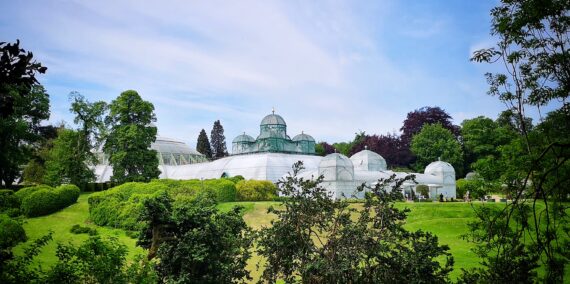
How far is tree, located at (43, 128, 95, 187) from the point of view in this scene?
30188 millimetres

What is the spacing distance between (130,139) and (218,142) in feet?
108

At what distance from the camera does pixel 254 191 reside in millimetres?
28422

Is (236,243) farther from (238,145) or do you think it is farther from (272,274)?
(238,145)

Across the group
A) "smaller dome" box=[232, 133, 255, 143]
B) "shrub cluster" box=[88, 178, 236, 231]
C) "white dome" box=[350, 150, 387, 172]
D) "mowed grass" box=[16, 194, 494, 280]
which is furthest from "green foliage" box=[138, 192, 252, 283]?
"smaller dome" box=[232, 133, 255, 143]

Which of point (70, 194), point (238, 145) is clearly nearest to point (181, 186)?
point (70, 194)

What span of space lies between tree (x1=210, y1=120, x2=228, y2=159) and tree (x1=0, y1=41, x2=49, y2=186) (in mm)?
26819

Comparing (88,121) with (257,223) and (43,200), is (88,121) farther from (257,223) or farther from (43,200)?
(257,223)

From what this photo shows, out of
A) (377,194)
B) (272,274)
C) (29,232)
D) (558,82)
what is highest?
(558,82)

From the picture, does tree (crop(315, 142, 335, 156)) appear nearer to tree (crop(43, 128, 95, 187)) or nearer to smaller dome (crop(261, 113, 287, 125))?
smaller dome (crop(261, 113, 287, 125))

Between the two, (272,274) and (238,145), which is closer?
(272,274)

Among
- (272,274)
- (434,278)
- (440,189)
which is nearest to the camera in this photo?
(434,278)

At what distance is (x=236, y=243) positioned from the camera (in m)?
5.44

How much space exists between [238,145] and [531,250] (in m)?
38.5

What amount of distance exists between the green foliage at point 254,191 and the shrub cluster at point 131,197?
3.11 ft
